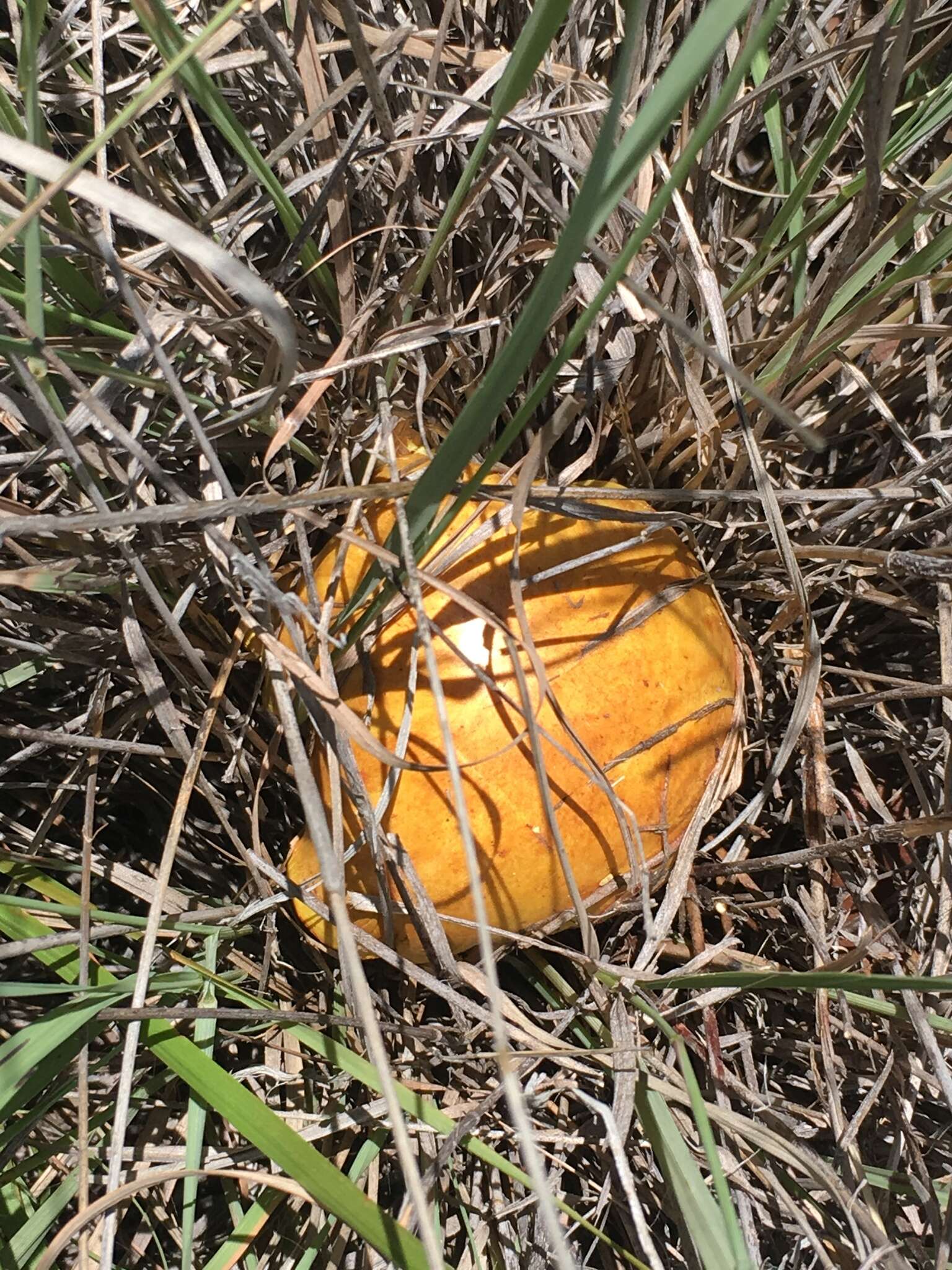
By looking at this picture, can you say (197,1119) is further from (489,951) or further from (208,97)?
(208,97)

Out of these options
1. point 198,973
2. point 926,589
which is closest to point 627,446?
point 926,589

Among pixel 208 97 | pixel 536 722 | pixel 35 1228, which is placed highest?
pixel 208 97

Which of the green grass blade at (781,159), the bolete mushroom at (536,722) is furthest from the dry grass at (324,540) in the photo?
the bolete mushroom at (536,722)

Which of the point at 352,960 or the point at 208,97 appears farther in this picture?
the point at 208,97

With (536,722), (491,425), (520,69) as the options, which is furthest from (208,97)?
(536,722)

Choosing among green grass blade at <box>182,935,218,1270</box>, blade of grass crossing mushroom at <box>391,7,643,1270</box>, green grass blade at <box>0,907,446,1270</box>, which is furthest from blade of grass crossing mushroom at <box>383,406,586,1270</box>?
green grass blade at <box>182,935,218,1270</box>
